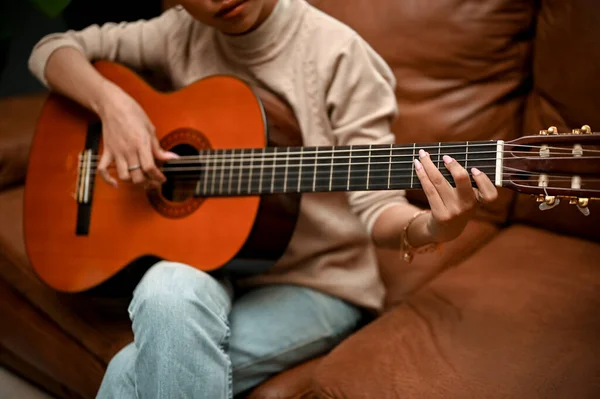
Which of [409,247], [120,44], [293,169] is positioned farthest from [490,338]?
[120,44]

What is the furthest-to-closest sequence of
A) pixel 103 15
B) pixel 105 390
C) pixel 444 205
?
1. pixel 103 15
2. pixel 105 390
3. pixel 444 205

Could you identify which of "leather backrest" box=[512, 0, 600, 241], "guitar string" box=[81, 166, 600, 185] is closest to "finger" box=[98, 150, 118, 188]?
"guitar string" box=[81, 166, 600, 185]

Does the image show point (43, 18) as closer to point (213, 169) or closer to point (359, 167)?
point (213, 169)

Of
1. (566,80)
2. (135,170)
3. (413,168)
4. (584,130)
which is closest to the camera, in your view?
(584,130)

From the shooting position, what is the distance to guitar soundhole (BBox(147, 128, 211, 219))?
1015mm

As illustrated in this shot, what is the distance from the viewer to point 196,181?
1022 mm

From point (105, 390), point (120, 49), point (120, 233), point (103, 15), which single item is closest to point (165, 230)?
point (120, 233)

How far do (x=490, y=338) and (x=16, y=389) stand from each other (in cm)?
102

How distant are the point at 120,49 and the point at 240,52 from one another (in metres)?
0.30

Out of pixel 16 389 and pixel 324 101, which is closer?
pixel 324 101

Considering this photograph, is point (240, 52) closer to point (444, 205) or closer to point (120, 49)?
point (120, 49)

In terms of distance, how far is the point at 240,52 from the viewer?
108 centimetres

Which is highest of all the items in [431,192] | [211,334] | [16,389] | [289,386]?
[431,192]

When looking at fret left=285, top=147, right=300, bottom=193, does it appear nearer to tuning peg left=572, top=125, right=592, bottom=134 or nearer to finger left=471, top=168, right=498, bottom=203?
finger left=471, top=168, right=498, bottom=203
